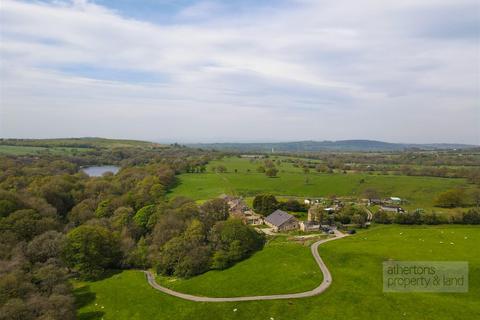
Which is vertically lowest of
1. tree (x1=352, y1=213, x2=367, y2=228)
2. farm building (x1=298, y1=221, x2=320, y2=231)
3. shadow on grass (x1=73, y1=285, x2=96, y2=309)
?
shadow on grass (x1=73, y1=285, x2=96, y2=309)

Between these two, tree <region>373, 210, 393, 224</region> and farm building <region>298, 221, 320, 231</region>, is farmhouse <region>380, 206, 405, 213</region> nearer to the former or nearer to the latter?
tree <region>373, 210, 393, 224</region>

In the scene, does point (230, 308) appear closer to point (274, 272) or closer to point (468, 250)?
point (274, 272)

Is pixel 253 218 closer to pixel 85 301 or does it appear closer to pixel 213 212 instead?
pixel 213 212

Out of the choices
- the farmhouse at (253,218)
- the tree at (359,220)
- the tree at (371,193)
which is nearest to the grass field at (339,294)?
the tree at (359,220)

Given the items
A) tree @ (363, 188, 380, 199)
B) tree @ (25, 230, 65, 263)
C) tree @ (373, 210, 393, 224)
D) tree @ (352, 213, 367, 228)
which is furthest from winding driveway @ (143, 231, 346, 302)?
tree @ (363, 188, 380, 199)

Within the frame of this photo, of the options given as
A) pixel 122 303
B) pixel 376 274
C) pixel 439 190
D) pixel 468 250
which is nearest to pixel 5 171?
pixel 122 303

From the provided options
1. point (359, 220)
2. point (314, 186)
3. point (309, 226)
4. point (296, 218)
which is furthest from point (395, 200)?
point (309, 226)

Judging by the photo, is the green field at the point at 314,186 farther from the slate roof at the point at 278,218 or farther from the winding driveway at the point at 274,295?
the winding driveway at the point at 274,295

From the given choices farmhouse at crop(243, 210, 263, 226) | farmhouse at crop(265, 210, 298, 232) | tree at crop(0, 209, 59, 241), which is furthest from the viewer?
farmhouse at crop(243, 210, 263, 226)
